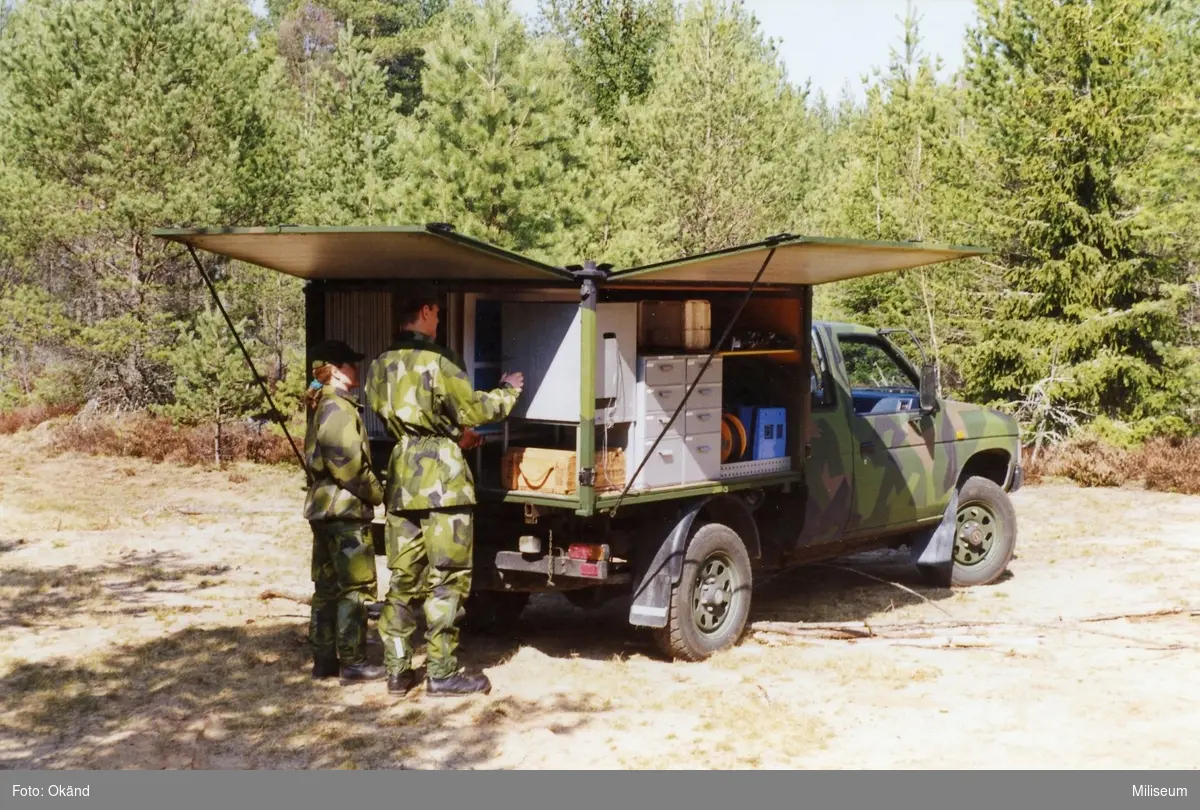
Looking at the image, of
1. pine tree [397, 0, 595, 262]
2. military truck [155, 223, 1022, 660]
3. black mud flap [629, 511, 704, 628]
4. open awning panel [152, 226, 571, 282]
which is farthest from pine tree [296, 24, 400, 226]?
black mud flap [629, 511, 704, 628]

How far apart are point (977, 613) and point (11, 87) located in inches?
715

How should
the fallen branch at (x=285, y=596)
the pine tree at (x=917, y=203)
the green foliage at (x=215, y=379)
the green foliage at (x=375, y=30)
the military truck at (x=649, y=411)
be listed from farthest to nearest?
the green foliage at (x=375, y=30), the pine tree at (x=917, y=203), the green foliage at (x=215, y=379), the fallen branch at (x=285, y=596), the military truck at (x=649, y=411)

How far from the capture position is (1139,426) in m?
15.8

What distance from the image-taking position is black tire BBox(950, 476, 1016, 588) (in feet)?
31.5

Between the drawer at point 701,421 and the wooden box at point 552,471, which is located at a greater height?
the drawer at point 701,421

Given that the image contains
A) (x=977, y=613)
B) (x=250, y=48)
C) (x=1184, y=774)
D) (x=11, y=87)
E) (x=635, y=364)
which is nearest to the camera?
(x=1184, y=774)

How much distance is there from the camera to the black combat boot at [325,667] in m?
6.88

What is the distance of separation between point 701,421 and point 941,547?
2.96 meters

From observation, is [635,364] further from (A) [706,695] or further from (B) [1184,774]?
(B) [1184,774]

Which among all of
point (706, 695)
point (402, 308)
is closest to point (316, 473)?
point (402, 308)

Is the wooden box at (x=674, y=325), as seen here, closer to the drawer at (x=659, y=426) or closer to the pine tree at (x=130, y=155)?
the drawer at (x=659, y=426)

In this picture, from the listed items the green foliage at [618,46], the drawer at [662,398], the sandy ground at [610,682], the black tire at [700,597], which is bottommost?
the sandy ground at [610,682]

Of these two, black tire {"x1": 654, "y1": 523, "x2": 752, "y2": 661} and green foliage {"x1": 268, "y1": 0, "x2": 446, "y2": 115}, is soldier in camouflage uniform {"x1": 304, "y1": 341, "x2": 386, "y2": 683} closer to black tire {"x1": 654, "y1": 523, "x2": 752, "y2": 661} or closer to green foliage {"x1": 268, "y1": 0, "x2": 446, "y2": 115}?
black tire {"x1": 654, "y1": 523, "x2": 752, "y2": 661}

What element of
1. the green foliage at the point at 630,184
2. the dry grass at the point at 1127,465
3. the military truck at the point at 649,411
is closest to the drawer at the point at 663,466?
the military truck at the point at 649,411
